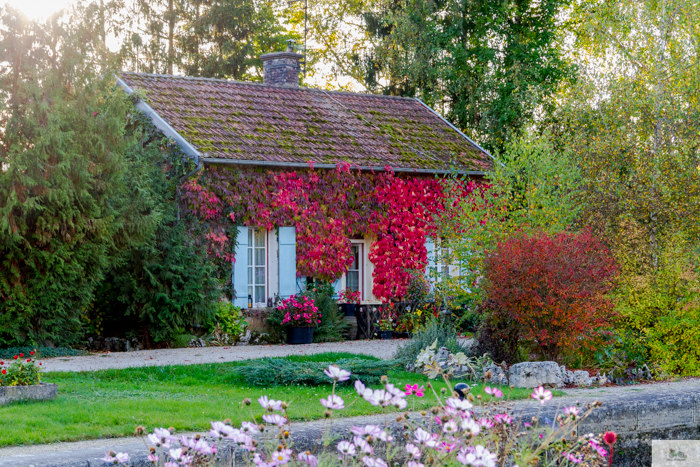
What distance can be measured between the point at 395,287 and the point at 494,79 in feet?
32.2

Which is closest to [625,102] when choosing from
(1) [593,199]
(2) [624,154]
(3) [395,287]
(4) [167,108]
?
(2) [624,154]

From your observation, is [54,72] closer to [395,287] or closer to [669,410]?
[395,287]

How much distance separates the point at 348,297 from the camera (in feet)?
53.8

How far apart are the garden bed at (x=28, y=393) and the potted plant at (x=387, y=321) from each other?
853 centimetres

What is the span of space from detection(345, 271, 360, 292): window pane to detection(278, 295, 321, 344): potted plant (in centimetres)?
201

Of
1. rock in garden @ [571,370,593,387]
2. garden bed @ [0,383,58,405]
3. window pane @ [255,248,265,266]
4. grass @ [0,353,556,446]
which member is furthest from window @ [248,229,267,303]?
garden bed @ [0,383,58,405]

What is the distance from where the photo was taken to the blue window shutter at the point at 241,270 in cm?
1525

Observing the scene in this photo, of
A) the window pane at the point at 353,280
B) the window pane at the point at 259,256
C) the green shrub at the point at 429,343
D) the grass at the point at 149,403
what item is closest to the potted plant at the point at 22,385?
the grass at the point at 149,403

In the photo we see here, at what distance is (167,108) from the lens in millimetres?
15844

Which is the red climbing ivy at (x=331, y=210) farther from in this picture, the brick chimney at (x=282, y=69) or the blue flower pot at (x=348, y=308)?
the brick chimney at (x=282, y=69)

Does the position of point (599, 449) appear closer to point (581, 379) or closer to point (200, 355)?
point (581, 379)

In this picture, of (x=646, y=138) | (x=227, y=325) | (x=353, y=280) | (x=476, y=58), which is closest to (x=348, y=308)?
(x=353, y=280)

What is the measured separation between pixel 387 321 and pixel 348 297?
0.87 meters

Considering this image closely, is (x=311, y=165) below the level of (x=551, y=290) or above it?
above
